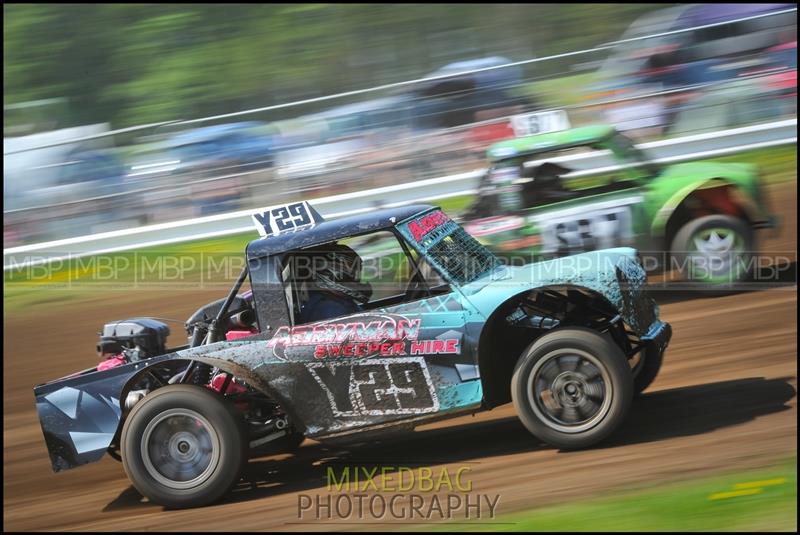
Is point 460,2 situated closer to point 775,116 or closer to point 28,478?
point 775,116

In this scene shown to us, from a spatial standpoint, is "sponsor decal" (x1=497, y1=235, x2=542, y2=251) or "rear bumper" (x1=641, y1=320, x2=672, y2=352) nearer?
"rear bumper" (x1=641, y1=320, x2=672, y2=352)

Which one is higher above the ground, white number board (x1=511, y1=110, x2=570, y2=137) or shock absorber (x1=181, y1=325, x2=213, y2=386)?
white number board (x1=511, y1=110, x2=570, y2=137)

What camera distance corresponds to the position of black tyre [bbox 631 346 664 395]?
19.6 feet

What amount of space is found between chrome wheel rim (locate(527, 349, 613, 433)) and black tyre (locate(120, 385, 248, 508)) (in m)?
1.81

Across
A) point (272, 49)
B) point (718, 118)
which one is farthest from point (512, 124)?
point (272, 49)

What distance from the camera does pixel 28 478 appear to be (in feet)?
21.9

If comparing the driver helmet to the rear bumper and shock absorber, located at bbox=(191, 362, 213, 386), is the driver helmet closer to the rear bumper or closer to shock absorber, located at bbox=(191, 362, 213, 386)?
shock absorber, located at bbox=(191, 362, 213, 386)

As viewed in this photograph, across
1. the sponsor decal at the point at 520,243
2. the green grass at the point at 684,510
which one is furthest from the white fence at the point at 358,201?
the green grass at the point at 684,510

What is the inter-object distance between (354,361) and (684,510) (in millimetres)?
1986

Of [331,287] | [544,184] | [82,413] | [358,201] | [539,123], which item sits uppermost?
[539,123]

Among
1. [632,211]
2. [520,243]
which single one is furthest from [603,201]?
[520,243]

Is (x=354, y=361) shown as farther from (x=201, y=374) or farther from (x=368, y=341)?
(x=201, y=374)

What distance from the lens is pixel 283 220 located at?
5.62 metres

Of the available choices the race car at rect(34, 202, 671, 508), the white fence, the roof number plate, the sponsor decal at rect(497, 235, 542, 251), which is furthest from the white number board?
the roof number plate
